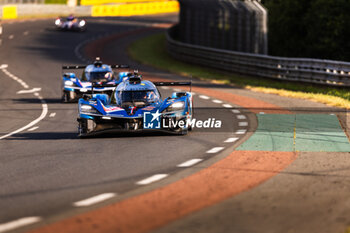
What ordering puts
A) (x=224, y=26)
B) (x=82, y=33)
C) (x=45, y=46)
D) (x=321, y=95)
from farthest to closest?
(x=82, y=33) → (x=45, y=46) → (x=224, y=26) → (x=321, y=95)

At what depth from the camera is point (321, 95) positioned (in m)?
27.9

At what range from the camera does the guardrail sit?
30625mm

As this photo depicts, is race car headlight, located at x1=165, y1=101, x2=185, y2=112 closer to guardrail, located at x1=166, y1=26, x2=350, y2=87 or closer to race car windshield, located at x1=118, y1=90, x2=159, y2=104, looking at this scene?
race car windshield, located at x1=118, y1=90, x2=159, y2=104

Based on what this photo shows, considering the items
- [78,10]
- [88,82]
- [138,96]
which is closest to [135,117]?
[138,96]

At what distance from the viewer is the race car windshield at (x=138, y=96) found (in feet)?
61.5

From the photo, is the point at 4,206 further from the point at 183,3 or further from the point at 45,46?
the point at 45,46

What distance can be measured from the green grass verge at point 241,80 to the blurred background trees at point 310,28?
17.2 feet

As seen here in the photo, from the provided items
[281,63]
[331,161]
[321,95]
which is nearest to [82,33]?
[281,63]

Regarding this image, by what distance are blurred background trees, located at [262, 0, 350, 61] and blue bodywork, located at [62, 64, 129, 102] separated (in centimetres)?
1557

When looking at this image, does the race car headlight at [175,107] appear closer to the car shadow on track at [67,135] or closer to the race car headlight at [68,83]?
the car shadow on track at [67,135]

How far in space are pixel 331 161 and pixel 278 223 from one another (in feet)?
16.6

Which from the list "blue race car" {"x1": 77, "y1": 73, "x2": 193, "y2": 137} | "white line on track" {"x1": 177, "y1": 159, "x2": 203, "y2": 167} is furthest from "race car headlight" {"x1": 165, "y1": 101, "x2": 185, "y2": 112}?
"white line on track" {"x1": 177, "y1": 159, "x2": 203, "y2": 167}

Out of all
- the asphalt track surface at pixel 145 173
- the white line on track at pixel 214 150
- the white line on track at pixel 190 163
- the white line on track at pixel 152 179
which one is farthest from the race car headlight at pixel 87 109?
the white line on track at pixel 152 179

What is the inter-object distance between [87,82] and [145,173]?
15.5m
